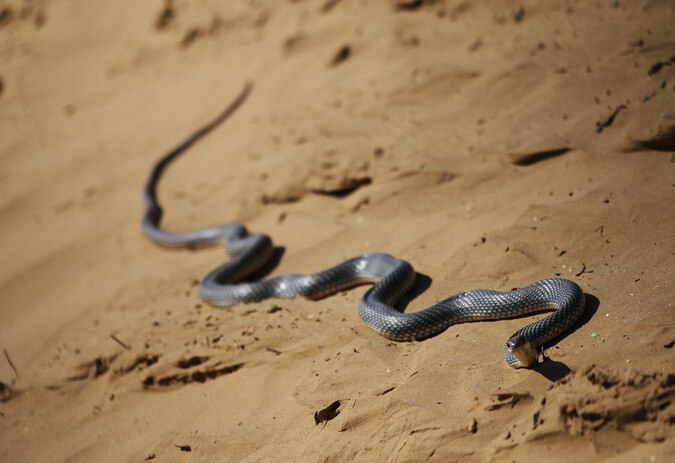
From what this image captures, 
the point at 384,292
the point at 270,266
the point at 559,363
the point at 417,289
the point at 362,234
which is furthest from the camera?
the point at 270,266

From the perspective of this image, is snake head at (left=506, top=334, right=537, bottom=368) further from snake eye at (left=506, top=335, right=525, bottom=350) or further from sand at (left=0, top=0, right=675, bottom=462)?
sand at (left=0, top=0, right=675, bottom=462)

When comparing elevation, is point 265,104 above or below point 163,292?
above

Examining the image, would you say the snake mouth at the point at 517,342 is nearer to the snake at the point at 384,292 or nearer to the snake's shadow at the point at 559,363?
the snake at the point at 384,292

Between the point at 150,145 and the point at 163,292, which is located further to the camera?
the point at 150,145

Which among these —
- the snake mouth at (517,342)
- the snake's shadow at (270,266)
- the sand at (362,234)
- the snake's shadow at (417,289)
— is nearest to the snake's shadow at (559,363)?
the sand at (362,234)

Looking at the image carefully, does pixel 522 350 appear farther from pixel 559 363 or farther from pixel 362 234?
pixel 362 234

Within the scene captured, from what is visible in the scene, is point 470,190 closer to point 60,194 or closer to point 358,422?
point 358,422

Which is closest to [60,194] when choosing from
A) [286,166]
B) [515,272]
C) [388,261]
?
[286,166]

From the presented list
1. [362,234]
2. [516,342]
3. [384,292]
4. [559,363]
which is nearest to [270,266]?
[362,234]
